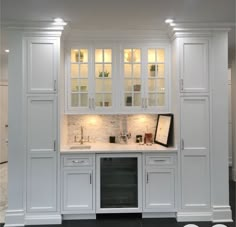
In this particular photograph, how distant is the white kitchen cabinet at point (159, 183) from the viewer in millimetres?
3361

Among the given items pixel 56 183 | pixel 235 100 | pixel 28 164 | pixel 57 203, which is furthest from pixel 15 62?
pixel 235 100

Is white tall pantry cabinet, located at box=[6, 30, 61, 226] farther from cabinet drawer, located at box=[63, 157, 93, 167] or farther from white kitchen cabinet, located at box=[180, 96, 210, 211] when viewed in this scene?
white kitchen cabinet, located at box=[180, 96, 210, 211]

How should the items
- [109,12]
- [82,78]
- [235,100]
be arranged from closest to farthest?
[109,12], [82,78], [235,100]

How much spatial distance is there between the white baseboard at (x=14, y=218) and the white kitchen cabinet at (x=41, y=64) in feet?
5.25

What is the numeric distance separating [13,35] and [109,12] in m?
1.33

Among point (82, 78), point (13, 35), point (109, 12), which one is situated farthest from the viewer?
point (82, 78)

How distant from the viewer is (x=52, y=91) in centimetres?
327

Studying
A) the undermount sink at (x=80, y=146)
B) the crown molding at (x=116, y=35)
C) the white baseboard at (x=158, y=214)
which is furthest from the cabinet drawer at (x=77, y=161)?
the crown molding at (x=116, y=35)

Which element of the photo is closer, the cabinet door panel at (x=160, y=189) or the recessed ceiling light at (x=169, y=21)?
the recessed ceiling light at (x=169, y=21)

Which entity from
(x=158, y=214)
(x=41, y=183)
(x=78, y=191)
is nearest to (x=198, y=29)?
(x=158, y=214)

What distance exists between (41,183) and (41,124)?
784 mm

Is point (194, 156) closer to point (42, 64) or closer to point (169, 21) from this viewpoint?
point (169, 21)

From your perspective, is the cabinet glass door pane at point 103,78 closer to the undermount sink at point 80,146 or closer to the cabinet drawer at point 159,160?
the undermount sink at point 80,146

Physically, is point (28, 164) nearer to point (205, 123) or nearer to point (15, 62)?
point (15, 62)
